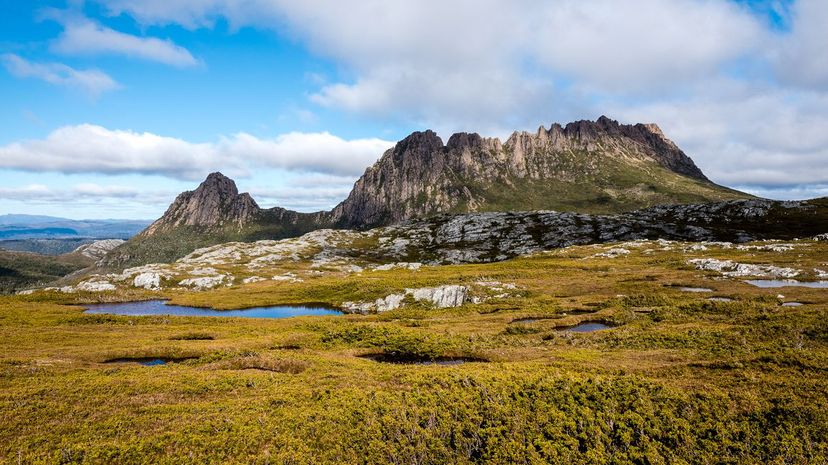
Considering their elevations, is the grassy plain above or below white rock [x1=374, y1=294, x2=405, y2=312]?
above

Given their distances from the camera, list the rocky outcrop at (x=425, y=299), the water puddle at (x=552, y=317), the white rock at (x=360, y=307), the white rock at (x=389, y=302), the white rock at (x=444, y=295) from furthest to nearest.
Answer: the white rock at (x=360, y=307), the white rock at (x=389, y=302), the rocky outcrop at (x=425, y=299), the white rock at (x=444, y=295), the water puddle at (x=552, y=317)

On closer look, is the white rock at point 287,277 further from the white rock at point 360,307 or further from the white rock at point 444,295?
the white rock at point 444,295

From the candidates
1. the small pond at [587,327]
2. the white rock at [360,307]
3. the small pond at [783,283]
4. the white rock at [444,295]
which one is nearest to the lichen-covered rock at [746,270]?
the small pond at [783,283]

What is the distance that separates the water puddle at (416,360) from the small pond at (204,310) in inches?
2226

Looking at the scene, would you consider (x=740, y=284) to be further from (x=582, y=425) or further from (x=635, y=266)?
(x=582, y=425)

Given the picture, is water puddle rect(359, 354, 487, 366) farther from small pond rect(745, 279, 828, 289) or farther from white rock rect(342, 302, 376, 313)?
small pond rect(745, 279, 828, 289)

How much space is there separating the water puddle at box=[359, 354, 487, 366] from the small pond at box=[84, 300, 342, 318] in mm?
56552

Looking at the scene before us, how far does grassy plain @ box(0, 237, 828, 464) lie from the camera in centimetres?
2262

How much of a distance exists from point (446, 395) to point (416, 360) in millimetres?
19260

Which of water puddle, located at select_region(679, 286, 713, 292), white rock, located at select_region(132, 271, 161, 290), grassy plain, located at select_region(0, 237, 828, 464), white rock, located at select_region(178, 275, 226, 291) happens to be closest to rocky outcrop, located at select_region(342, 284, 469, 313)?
grassy plain, located at select_region(0, 237, 828, 464)

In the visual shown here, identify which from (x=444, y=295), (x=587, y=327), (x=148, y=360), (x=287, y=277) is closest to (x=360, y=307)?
(x=444, y=295)

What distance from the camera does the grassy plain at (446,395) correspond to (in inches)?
891

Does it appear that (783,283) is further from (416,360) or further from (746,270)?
(416,360)

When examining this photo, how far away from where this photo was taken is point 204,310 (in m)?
116
